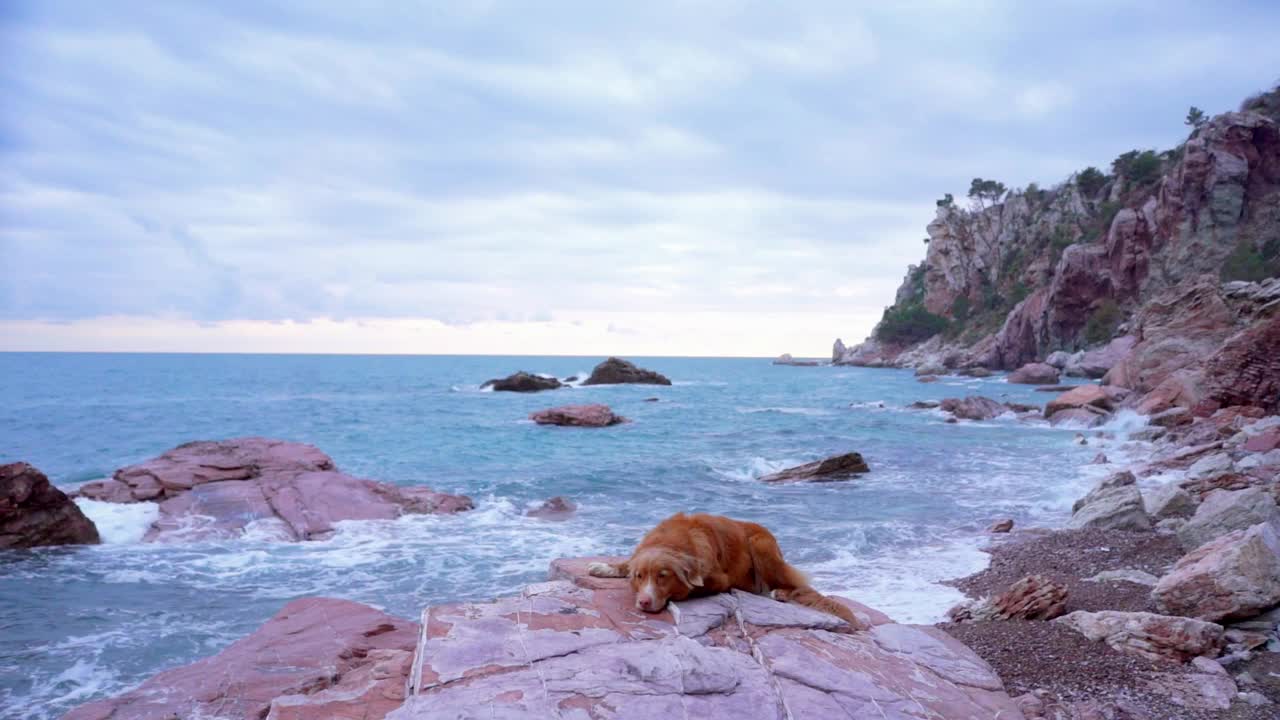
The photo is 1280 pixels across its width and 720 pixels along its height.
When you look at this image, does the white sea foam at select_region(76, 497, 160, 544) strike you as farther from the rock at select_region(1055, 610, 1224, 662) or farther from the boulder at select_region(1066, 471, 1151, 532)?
the boulder at select_region(1066, 471, 1151, 532)

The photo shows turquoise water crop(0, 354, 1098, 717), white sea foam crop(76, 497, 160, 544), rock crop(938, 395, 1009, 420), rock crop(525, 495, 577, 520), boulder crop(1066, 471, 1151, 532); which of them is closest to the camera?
turquoise water crop(0, 354, 1098, 717)

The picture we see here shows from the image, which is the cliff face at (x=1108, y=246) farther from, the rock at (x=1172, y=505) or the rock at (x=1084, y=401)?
the rock at (x=1172, y=505)

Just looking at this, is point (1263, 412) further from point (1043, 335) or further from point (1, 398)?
point (1, 398)

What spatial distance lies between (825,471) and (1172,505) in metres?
9.52

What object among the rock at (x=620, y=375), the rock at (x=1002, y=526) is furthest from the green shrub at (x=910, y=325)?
the rock at (x=1002, y=526)

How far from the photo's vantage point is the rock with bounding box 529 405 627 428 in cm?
3481

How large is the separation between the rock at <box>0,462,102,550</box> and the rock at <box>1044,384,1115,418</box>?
32.3 metres

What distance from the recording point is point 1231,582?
6168 mm

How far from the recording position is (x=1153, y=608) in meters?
6.80

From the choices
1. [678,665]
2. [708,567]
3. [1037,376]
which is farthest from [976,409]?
[678,665]

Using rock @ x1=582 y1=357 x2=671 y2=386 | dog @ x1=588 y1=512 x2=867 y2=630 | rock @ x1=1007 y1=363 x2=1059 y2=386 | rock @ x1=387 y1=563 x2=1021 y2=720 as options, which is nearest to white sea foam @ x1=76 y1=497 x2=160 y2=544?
dog @ x1=588 y1=512 x2=867 y2=630

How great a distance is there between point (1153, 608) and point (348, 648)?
6.91 m

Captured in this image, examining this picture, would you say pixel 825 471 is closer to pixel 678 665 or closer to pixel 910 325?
pixel 678 665

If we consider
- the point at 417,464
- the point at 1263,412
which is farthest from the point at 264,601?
the point at 1263,412
